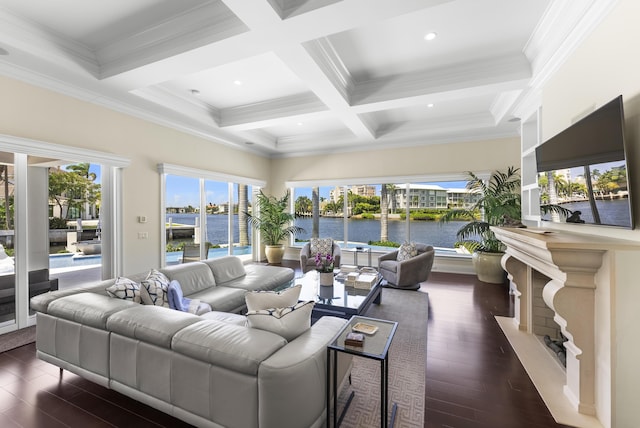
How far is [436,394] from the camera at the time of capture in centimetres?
216

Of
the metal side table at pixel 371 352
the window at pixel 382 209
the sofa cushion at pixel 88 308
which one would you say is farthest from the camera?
the window at pixel 382 209

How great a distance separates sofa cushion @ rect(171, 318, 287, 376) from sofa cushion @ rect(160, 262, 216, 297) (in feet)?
5.47

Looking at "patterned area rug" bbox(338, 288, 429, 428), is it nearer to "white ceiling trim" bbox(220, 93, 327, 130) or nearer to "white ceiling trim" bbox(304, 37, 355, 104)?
"white ceiling trim" bbox(304, 37, 355, 104)

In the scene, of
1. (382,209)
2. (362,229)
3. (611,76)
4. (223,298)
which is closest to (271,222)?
(362,229)

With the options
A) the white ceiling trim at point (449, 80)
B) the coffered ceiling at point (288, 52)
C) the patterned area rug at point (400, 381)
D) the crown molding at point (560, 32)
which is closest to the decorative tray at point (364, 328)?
the patterned area rug at point (400, 381)

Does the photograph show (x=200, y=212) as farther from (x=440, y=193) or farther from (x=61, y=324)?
(x=440, y=193)

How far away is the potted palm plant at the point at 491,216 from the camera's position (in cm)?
492

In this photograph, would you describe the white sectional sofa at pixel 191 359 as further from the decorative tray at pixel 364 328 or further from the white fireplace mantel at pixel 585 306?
the white fireplace mantel at pixel 585 306

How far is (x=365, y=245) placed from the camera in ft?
24.5

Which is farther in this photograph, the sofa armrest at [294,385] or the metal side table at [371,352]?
the metal side table at [371,352]

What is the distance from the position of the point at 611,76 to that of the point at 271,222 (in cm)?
646

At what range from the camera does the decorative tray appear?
71.3 inches

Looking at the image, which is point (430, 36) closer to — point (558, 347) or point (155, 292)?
point (558, 347)

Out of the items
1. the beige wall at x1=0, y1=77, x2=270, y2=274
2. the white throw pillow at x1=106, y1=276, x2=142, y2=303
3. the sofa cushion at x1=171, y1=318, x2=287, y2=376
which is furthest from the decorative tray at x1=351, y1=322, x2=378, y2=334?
the beige wall at x1=0, y1=77, x2=270, y2=274
